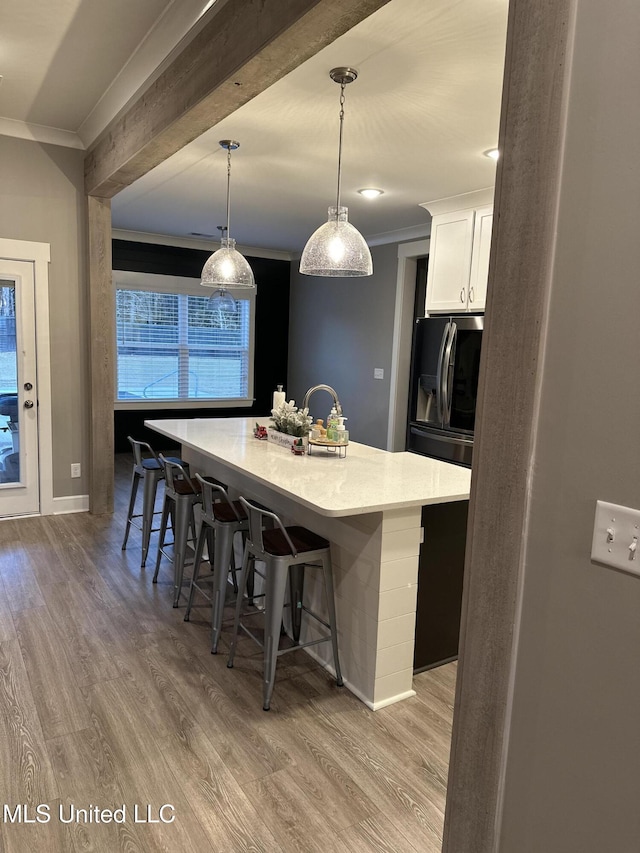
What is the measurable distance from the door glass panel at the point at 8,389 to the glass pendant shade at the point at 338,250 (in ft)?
8.53

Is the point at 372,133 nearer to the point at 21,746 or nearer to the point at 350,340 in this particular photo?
the point at 21,746

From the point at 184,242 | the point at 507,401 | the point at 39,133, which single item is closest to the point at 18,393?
the point at 39,133

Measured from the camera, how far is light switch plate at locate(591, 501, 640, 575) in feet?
3.19

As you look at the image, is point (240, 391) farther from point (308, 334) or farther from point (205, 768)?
point (205, 768)

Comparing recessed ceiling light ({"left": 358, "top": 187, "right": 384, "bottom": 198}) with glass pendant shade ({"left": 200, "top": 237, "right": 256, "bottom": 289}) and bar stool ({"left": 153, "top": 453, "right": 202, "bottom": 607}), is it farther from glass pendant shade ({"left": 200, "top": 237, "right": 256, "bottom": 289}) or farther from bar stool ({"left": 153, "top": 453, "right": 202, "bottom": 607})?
bar stool ({"left": 153, "top": 453, "right": 202, "bottom": 607})

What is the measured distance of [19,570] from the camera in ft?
11.6

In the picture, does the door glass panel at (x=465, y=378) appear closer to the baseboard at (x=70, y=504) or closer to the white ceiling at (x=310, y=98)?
the white ceiling at (x=310, y=98)

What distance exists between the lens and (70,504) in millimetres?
4715

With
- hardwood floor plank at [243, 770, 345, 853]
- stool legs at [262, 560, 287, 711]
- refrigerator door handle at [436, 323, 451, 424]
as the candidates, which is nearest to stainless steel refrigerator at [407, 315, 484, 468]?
refrigerator door handle at [436, 323, 451, 424]

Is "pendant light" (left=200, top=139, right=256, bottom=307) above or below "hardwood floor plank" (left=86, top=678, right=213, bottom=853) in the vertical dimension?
above

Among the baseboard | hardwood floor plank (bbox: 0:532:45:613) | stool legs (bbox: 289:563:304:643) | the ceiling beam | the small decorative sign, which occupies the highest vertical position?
the ceiling beam

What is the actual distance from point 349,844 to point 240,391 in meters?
6.54

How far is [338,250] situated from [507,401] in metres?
1.83

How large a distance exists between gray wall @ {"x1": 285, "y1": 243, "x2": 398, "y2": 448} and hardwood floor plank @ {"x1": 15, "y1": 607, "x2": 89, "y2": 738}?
4.04 metres
